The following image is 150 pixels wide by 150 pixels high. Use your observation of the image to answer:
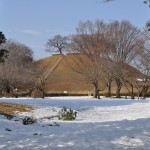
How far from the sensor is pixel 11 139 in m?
9.73

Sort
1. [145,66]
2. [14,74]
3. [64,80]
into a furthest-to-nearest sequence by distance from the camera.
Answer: [64,80], [14,74], [145,66]

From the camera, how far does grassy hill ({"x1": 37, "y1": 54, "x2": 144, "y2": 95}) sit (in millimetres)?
65000

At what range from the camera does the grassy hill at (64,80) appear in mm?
65000

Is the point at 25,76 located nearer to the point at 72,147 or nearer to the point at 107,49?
the point at 107,49

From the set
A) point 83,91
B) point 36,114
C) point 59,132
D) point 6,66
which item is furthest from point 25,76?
point 59,132

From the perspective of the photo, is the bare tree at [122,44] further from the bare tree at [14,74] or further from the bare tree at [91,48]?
the bare tree at [14,74]

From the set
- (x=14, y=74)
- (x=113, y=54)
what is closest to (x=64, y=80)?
(x=14, y=74)

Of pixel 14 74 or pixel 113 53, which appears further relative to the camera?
pixel 14 74

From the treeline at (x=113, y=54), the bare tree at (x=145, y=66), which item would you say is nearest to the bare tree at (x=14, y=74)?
the treeline at (x=113, y=54)

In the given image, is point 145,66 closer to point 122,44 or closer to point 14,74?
point 122,44

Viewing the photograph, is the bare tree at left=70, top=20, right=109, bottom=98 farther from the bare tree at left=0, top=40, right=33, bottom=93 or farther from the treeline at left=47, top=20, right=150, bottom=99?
the bare tree at left=0, top=40, right=33, bottom=93

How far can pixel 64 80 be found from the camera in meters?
69.4

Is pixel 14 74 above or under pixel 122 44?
under

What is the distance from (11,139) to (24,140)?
387 mm
